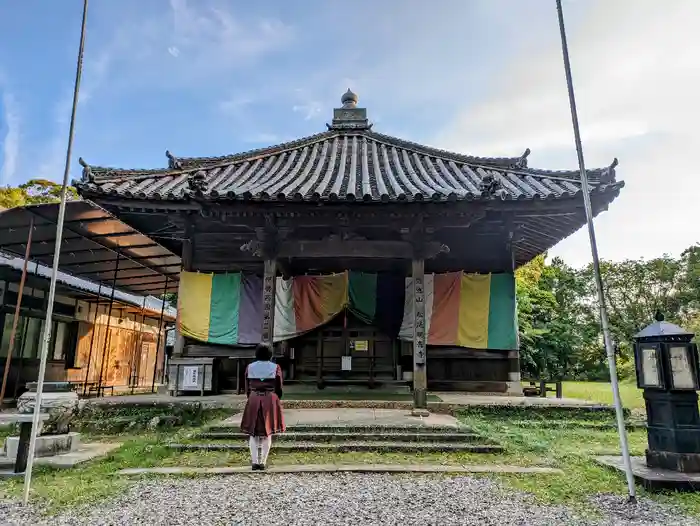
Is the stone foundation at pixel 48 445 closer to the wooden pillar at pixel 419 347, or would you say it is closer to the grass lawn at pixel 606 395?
the wooden pillar at pixel 419 347

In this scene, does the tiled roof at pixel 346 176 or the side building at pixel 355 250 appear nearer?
the tiled roof at pixel 346 176

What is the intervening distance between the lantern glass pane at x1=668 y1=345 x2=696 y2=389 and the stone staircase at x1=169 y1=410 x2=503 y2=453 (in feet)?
7.76

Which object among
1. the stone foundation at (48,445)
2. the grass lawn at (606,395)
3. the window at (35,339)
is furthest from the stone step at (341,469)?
the window at (35,339)

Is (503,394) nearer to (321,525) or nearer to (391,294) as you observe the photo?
(391,294)

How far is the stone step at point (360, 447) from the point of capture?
6137 mm

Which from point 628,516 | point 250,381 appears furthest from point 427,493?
point 250,381

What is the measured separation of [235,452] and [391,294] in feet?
19.6

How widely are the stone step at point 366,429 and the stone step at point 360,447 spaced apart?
14.4 inches

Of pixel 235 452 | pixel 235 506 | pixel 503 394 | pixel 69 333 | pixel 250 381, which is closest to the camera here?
pixel 235 506

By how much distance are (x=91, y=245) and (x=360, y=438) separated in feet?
30.7

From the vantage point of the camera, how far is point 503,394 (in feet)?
34.7

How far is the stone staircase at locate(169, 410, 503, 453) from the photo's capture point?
618cm

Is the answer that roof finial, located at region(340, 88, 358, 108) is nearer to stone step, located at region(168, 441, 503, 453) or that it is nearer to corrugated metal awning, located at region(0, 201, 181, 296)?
corrugated metal awning, located at region(0, 201, 181, 296)

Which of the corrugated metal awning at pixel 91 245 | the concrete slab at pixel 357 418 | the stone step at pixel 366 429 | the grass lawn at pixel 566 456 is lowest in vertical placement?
the grass lawn at pixel 566 456
